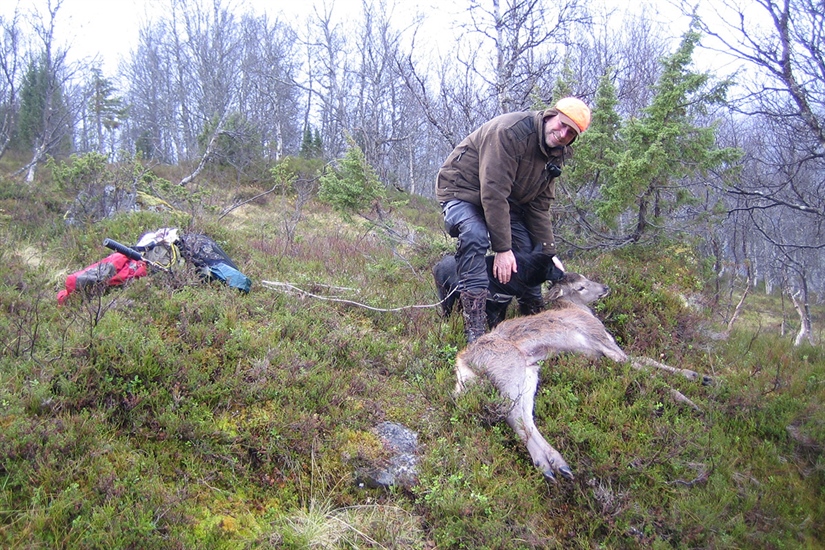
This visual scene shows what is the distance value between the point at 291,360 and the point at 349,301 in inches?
53.4

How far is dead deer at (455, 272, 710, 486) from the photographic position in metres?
3.14

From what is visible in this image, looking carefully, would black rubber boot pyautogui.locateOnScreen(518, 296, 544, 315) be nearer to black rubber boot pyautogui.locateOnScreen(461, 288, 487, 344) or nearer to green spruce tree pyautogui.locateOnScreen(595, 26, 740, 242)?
black rubber boot pyautogui.locateOnScreen(461, 288, 487, 344)

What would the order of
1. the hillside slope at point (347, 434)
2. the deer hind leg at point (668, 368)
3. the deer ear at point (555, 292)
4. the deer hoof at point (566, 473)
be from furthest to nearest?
1. the deer ear at point (555, 292)
2. the deer hind leg at point (668, 368)
3. the deer hoof at point (566, 473)
4. the hillside slope at point (347, 434)

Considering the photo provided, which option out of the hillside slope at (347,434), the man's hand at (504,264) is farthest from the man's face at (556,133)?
the hillside slope at (347,434)

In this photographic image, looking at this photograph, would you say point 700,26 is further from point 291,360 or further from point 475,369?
point 291,360

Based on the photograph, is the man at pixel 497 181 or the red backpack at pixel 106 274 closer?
the man at pixel 497 181

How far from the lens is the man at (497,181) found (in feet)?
13.0

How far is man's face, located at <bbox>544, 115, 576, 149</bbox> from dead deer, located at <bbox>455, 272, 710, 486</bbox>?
55.1 inches

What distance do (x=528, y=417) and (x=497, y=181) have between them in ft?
6.08

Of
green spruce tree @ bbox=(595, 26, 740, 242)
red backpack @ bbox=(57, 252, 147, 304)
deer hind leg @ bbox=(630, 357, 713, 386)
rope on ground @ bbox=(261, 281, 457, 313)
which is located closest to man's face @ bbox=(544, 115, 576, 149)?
green spruce tree @ bbox=(595, 26, 740, 242)

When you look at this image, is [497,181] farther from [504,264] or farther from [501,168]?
[504,264]

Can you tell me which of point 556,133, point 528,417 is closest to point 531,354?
point 528,417

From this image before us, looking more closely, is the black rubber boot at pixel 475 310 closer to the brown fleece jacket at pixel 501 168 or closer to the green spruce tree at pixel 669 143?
the brown fleece jacket at pixel 501 168

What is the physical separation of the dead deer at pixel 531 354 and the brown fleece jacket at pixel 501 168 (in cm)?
72
